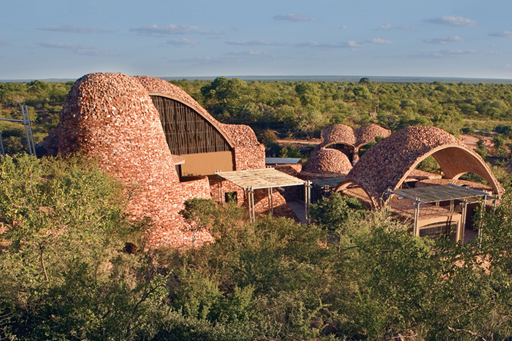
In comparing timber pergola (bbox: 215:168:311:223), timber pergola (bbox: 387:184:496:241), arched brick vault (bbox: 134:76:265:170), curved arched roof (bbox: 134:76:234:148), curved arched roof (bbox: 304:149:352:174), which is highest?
curved arched roof (bbox: 134:76:234:148)

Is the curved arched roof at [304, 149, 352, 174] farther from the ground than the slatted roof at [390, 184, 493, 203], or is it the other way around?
the slatted roof at [390, 184, 493, 203]

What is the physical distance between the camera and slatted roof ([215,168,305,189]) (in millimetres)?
16370

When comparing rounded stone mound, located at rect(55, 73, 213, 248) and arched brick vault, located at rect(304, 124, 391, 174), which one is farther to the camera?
arched brick vault, located at rect(304, 124, 391, 174)

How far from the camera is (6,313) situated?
7906 millimetres

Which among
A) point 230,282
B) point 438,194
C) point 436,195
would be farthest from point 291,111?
point 230,282

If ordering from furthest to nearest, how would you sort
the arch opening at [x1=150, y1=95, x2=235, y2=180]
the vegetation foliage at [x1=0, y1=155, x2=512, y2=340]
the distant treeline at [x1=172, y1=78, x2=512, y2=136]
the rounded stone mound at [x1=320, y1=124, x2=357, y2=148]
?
the distant treeline at [x1=172, y1=78, x2=512, y2=136], the rounded stone mound at [x1=320, y1=124, x2=357, y2=148], the arch opening at [x1=150, y1=95, x2=235, y2=180], the vegetation foliage at [x1=0, y1=155, x2=512, y2=340]

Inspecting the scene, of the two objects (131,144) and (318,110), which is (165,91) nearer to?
(131,144)

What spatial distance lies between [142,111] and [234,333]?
9.33m

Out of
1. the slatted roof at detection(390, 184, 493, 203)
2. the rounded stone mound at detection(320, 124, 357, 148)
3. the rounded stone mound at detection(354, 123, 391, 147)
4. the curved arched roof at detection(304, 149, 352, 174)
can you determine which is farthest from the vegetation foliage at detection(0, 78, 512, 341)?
the rounded stone mound at detection(354, 123, 391, 147)

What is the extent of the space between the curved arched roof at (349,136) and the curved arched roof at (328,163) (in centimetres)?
652

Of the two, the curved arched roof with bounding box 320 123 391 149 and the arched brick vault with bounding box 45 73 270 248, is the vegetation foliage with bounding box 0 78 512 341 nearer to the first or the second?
the arched brick vault with bounding box 45 73 270 248

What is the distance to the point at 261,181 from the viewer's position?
56.3ft

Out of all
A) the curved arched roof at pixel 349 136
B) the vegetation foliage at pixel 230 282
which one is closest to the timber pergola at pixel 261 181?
the vegetation foliage at pixel 230 282

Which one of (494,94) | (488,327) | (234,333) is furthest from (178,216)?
(494,94)
